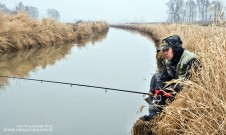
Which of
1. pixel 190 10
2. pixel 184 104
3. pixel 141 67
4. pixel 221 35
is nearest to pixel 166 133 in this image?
pixel 184 104

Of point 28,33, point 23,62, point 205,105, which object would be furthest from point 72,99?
point 28,33

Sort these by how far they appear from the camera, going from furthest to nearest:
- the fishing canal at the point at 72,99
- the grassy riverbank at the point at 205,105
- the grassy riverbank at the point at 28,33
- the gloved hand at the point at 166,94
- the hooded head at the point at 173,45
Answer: the grassy riverbank at the point at 28,33
the fishing canal at the point at 72,99
the hooded head at the point at 173,45
the gloved hand at the point at 166,94
the grassy riverbank at the point at 205,105

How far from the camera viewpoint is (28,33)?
18250 mm

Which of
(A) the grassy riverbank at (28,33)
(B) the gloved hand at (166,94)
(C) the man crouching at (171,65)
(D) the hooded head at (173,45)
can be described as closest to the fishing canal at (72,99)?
(C) the man crouching at (171,65)

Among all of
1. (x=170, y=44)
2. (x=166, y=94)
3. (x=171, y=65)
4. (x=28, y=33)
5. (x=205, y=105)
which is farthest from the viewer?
(x=28, y=33)

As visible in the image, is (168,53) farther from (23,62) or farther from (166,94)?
(23,62)

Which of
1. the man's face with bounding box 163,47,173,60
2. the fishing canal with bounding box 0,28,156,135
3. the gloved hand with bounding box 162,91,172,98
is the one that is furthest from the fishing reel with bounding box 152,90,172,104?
the fishing canal with bounding box 0,28,156,135

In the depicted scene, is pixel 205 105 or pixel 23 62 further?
pixel 23 62

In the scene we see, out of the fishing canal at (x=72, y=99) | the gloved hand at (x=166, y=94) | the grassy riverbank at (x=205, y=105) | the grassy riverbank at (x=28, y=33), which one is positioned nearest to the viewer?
the grassy riverbank at (x=205, y=105)

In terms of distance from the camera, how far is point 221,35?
440cm

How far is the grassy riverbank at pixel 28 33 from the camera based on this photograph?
1576 cm

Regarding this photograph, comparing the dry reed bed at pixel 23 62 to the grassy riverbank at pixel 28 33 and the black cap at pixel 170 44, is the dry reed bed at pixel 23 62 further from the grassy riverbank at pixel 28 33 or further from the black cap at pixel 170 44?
the black cap at pixel 170 44

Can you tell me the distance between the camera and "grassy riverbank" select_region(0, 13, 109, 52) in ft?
51.7

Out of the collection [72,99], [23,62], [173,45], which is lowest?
[72,99]
